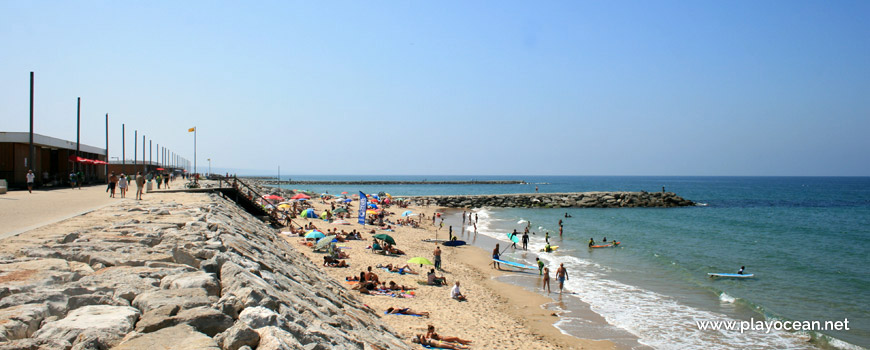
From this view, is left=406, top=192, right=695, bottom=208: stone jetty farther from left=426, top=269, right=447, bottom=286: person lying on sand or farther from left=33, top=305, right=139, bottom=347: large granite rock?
left=33, top=305, right=139, bottom=347: large granite rock

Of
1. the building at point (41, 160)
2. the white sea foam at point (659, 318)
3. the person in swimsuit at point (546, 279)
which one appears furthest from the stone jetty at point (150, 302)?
the building at point (41, 160)

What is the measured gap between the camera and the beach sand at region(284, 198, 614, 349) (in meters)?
11.6

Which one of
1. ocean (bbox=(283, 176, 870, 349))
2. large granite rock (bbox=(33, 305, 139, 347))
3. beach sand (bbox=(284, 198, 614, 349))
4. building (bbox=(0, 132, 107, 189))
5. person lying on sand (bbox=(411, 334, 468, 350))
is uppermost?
building (bbox=(0, 132, 107, 189))

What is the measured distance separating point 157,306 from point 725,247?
3231 centimetres

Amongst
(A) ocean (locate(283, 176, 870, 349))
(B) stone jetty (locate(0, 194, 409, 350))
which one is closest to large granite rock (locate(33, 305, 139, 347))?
(B) stone jetty (locate(0, 194, 409, 350))

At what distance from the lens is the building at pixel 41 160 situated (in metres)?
25.2

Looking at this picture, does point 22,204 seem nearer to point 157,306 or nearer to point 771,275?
point 157,306

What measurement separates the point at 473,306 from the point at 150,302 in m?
10.8

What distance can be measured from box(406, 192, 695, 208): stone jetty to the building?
4028 centimetres

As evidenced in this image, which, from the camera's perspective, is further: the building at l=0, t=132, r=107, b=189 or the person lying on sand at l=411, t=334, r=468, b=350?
the building at l=0, t=132, r=107, b=189

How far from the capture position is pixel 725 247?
29391 millimetres

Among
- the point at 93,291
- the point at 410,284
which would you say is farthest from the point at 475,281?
the point at 93,291

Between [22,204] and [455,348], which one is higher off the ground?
[22,204]

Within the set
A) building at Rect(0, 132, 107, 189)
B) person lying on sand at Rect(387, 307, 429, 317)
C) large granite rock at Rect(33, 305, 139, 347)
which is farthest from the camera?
building at Rect(0, 132, 107, 189)
